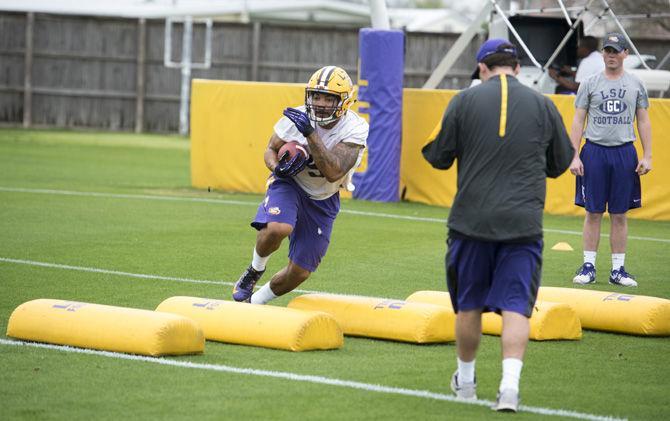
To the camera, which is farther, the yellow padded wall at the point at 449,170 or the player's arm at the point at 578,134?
the yellow padded wall at the point at 449,170

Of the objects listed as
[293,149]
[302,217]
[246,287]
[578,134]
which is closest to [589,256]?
[578,134]

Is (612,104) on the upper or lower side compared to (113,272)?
upper

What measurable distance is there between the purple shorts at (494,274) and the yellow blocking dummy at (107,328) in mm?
1851

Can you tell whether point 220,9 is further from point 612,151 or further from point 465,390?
point 465,390

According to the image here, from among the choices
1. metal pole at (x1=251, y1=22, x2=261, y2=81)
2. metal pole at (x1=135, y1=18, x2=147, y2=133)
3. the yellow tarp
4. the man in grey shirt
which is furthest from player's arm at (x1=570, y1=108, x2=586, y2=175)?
metal pole at (x1=135, y1=18, x2=147, y2=133)

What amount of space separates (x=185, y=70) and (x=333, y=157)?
24.9 m

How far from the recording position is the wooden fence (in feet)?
111

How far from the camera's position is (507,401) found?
6.63 meters

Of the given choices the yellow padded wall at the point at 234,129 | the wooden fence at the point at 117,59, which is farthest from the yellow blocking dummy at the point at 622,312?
the wooden fence at the point at 117,59

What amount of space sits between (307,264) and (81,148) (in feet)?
64.9

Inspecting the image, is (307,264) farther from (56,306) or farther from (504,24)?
(504,24)

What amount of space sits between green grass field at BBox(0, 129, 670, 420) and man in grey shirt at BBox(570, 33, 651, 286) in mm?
412

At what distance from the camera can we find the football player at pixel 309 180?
8.92 meters

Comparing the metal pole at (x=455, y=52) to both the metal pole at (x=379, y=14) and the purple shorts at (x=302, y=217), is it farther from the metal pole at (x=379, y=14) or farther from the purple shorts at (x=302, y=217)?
the purple shorts at (x=302, y=217)
